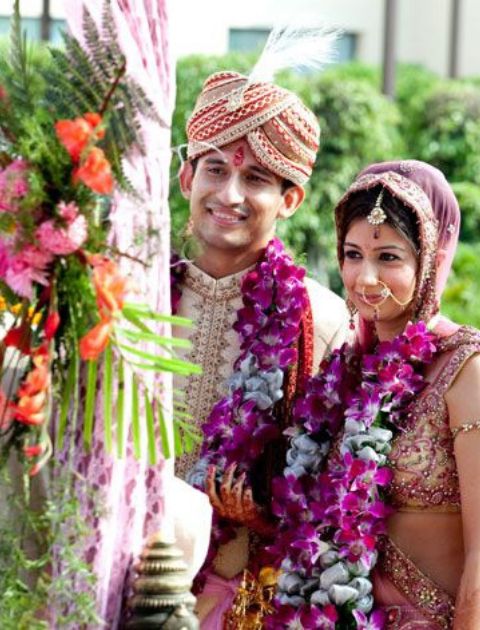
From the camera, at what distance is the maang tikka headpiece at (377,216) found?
4.41 meters

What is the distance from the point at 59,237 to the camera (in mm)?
3111

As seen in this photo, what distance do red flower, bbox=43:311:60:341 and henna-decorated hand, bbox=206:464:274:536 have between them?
5.07 feet

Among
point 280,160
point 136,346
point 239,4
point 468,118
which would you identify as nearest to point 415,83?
point 468,118

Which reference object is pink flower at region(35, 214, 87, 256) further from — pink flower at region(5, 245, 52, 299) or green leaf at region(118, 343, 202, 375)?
green leaf at region(118, 343, 202, 375)

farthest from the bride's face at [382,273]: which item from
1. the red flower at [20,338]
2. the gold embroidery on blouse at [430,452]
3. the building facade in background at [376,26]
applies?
the building facade in background at [376,26]

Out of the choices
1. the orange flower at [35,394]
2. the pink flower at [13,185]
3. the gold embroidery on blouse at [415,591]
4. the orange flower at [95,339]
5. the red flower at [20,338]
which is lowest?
the gold embroidery on blouse at [415,591]

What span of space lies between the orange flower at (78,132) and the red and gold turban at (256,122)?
70.4 inches

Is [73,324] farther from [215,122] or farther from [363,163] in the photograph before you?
[363,163]

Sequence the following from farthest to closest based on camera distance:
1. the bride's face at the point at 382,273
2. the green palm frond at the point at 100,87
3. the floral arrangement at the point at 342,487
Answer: the bride's face at the point at 382,273, the floral arrangement at the point at 342,487, the green palm frond at the point at 100,87

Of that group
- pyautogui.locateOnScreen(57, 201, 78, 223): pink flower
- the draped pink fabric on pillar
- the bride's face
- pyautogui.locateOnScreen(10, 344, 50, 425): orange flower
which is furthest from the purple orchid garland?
pyautogui.locateOnScreen(57, 201, 78, 223): pink flower

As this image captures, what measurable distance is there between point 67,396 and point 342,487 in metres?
1.28

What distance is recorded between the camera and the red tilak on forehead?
4938 millimetres

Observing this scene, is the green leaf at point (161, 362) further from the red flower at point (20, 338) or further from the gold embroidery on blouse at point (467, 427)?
the gold embroidery on blouse at point (467, 427)

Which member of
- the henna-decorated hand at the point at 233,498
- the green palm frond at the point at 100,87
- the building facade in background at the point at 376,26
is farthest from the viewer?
the building facade in background at the point at 376,26
